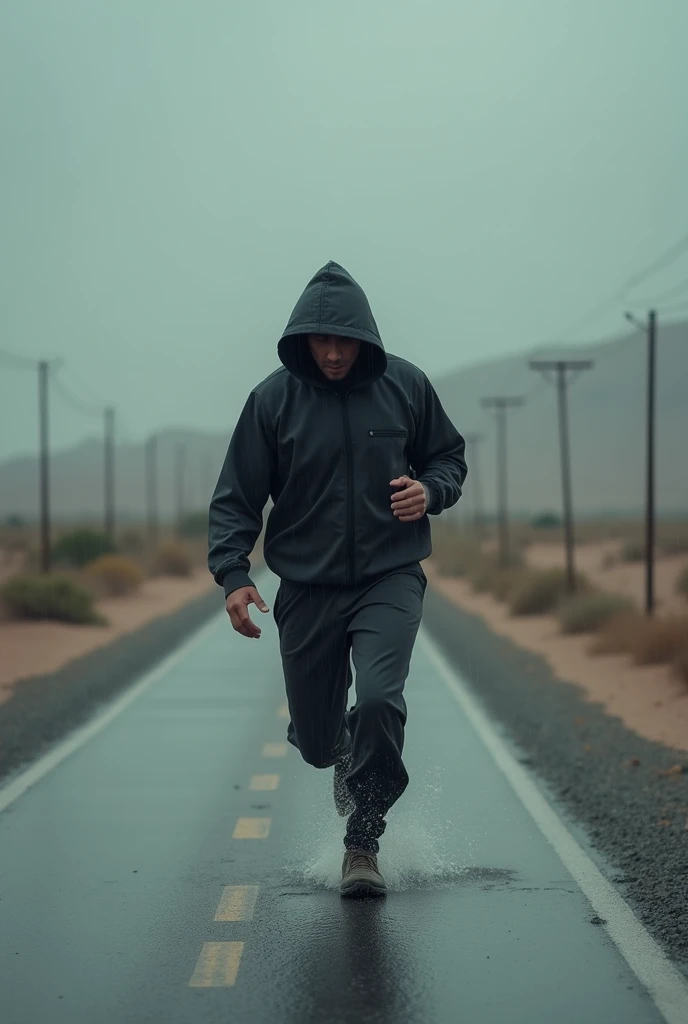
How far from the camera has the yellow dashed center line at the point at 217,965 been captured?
5730 mm

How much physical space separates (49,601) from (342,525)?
23.3 metres

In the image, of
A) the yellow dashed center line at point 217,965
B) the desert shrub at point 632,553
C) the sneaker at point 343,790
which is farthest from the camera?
the desert shrub at point 632,553

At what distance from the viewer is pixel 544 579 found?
3278 centimetres

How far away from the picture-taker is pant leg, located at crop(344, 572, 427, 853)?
6711mm

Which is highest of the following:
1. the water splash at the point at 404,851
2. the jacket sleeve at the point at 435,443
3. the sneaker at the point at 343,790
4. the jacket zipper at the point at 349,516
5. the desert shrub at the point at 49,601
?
the jacket sleeve at the point at 435,443

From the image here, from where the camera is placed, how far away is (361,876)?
270 inches

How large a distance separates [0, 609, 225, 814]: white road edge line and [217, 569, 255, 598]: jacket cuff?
311 centimetres

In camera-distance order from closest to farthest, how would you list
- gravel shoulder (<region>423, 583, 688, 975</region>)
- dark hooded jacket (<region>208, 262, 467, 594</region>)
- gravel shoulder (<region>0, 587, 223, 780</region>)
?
dark hooded jacket (<region>208, 262, 467, 594</region>) < gravel shoulder (<region>423, 583, 688, 975</region>) < gravel shoulder (<region>0, 587, 223, 780</region>)

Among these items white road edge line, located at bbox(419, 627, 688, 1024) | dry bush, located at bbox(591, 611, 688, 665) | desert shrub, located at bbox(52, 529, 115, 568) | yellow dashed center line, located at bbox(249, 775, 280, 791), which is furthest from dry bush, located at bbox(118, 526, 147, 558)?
white road edge line, located at bbox(419, 627, 688, 1024)

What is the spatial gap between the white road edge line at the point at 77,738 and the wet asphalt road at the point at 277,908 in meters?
0.12

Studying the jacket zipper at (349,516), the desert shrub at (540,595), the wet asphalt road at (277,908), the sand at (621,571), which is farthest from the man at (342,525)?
the desert shrub at (540,595)

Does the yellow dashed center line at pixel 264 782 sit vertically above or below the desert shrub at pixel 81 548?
above

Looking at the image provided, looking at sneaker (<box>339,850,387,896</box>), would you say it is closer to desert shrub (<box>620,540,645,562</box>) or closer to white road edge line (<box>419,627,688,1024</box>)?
white road edge line (<box>419,627,688,1024</box>)

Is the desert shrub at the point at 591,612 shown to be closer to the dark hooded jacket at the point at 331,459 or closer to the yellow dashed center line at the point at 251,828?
the yellow dashed center line at the point at 251,828
